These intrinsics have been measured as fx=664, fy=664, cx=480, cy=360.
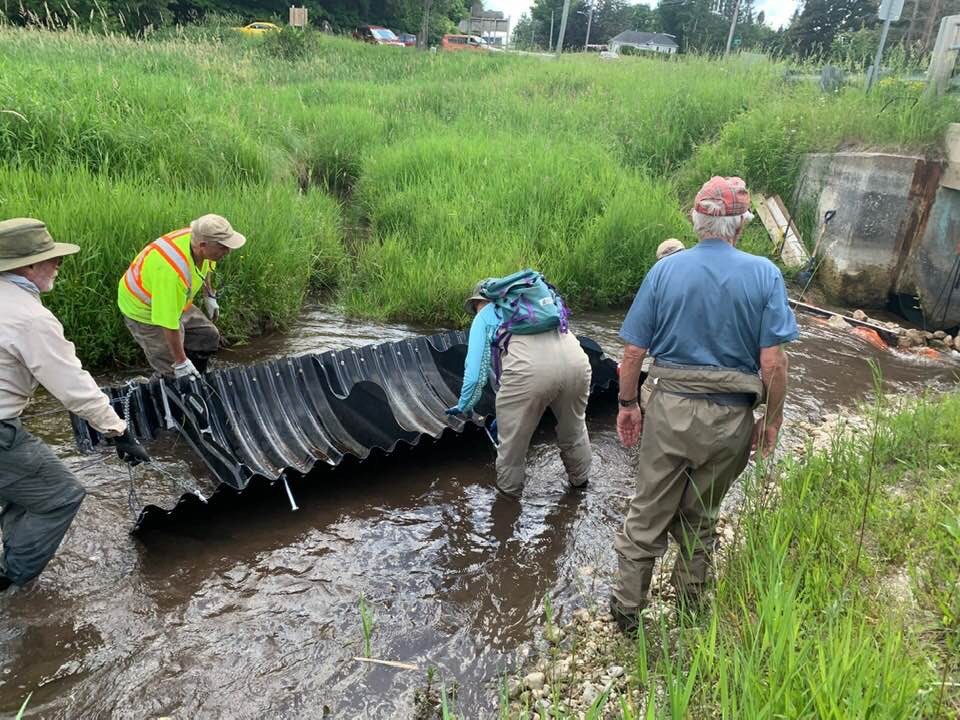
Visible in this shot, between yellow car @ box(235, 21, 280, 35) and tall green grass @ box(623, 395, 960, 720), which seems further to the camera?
yellow car @ box(235, 21, 280, 35)

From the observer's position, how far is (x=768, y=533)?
302 centimetres

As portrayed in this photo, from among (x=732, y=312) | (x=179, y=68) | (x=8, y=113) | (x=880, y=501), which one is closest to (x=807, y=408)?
(x=880, y=501)

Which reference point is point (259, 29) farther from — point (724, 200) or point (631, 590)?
point (631, 590)

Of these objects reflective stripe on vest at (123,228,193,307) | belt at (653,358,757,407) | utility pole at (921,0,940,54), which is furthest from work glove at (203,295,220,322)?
utility pole at (921,0,940,54)

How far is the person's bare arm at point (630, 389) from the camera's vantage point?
2992mm

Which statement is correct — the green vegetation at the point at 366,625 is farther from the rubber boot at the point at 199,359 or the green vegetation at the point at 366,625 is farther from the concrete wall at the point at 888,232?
the concrete wall at the point at 888,232

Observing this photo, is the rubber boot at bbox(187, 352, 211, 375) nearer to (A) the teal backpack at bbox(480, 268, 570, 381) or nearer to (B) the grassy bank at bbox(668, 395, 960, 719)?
(A) the teal backpack at bbox(480, 268, 570, 381)

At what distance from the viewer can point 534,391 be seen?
3881 mm

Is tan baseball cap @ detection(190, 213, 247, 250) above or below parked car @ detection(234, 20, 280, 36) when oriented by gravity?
below

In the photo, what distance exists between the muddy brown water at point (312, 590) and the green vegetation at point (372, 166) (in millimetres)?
2301

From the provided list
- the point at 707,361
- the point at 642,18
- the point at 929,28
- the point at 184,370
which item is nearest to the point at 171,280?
the point at 184,370

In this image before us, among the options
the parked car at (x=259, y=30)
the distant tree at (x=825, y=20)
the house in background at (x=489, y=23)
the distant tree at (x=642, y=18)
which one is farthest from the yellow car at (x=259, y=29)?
the distant tree at (x=642, y=18)

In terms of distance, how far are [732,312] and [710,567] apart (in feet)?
4.15

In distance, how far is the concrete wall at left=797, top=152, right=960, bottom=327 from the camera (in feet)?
30.1
